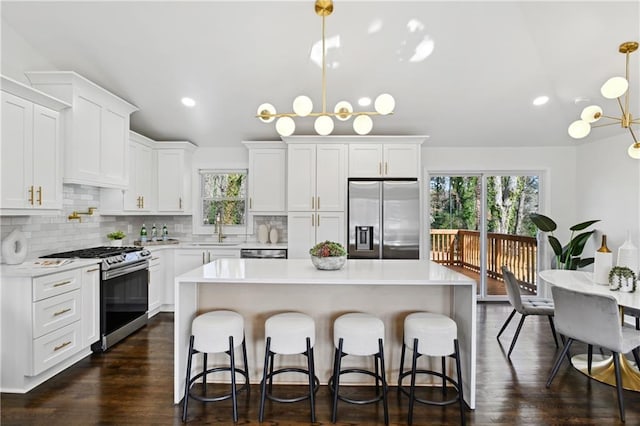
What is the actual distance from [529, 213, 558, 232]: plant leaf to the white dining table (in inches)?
65.8

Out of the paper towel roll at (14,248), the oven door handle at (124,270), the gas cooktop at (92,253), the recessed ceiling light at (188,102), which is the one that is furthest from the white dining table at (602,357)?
the paper towel roll at (14,248)

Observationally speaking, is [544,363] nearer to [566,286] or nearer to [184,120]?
[566,286]

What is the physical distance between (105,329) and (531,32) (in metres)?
4.96

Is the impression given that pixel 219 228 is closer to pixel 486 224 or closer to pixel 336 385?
pixel 336 385

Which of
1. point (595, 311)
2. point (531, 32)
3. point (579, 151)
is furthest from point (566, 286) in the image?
point (579, 151)

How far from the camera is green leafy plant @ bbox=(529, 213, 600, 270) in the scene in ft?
15.6

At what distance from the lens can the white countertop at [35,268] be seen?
2738mm

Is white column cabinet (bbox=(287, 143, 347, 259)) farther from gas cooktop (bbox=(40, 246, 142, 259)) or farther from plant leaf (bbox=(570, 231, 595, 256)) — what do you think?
plant leaf (bbox=(570, 231, 595, 256))

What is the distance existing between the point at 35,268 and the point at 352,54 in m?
3.41

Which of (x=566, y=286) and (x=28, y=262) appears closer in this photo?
(x=566, y=286)

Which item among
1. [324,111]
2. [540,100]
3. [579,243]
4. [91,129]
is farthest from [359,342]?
[579,243]

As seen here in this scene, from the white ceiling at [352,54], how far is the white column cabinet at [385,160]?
0.37m

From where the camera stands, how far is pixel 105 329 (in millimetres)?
3566

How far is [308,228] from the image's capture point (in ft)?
16.0
